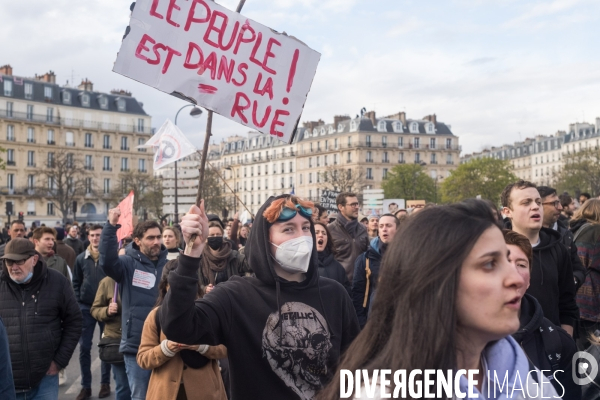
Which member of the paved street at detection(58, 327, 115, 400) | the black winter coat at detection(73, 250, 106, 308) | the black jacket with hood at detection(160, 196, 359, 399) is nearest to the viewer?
the black jacket with hood at detection(160, 196, 359, 399)

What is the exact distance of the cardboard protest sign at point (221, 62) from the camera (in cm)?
437

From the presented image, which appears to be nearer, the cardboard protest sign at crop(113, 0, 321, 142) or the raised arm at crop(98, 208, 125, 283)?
the cardboard protest sign at crop(113, 0, 321, 142)

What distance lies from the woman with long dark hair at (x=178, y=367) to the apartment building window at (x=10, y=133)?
262 feet

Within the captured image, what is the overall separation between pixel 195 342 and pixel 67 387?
659cm

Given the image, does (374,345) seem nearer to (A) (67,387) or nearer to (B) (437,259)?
(B) (437,259)

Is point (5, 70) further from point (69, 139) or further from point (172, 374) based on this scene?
point (172, 374)

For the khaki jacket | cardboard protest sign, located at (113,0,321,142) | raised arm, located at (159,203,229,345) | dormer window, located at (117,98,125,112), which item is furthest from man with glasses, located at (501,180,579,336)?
dormer window, located at (117,98,125,112)

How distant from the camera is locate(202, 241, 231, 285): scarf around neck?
6.29m

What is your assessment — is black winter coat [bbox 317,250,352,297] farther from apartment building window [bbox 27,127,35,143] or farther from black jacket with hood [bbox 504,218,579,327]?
apartment building window [bbox 27,127,35,143]

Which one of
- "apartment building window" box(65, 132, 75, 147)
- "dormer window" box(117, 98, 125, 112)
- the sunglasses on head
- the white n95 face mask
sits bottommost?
the white n95 face mask

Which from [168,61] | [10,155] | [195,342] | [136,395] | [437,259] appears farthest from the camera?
[10,155]

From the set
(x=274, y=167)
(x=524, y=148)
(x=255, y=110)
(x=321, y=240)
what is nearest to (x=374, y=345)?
(x=255, y=110)

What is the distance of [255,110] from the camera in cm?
463

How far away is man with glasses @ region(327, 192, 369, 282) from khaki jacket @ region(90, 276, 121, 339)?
2795mm
